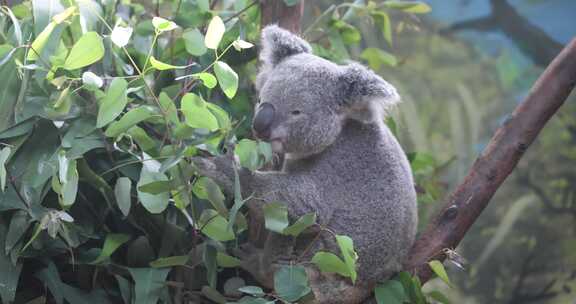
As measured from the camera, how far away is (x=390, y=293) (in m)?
2.09

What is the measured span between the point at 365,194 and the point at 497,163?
464 millimetres

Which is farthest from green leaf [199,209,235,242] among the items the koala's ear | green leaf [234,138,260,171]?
the koala's ear

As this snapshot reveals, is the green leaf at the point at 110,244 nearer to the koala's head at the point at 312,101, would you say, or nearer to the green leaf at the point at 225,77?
the koala's head at the point at 312,101

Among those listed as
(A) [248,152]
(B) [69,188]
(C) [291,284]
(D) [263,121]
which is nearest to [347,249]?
(C) [291,284]

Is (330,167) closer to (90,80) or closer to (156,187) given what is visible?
(156,187)

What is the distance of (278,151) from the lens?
2018 millimetres

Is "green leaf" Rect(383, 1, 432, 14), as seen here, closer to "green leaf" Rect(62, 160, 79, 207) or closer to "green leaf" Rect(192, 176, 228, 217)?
"green leaf" Rect(192, 176, 228, 217)

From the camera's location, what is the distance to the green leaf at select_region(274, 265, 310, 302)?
180 centimetres

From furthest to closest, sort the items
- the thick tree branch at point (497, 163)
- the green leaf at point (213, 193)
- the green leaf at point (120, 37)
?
the thick tree branch at point (497, 163), the green leaf at point (213, 193), the green leaf at point (120, 37)

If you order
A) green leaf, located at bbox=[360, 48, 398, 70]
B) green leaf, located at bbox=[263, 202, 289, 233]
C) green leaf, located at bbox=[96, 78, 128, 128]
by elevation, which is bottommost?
green leaf, located at bbox=[360, 48, 398, 70]

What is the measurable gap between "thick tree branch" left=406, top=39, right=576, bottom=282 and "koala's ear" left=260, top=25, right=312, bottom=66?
699 mm

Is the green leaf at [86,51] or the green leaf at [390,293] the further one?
the green leaf at [390,293]

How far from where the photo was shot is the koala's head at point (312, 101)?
1.99 m

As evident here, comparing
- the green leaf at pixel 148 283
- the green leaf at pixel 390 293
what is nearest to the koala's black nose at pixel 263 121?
the green leaf at pixel 148 283
